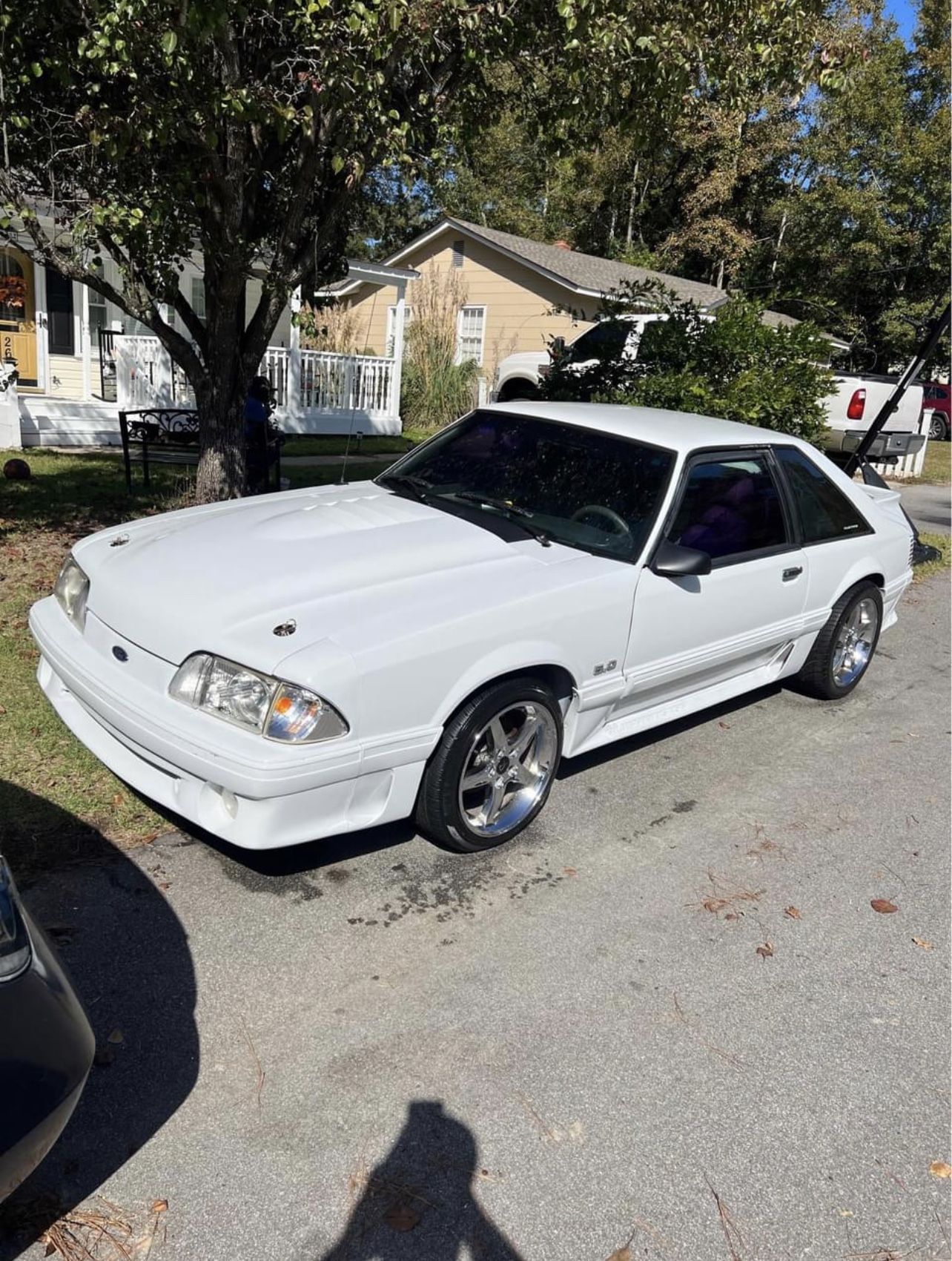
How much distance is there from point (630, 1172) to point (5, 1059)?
4.90 feet

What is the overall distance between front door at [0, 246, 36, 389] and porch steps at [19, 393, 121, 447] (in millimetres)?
2675

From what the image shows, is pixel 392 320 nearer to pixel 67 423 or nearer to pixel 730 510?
pixel 67 423

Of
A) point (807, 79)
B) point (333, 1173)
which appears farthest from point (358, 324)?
point (333, 1173)

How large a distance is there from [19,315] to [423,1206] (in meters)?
15.9

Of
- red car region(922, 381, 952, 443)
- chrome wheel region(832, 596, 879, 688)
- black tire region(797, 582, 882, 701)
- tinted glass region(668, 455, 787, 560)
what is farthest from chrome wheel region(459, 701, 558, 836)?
red car region(922, 381, 952, 443)

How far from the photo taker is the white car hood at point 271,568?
3.18 m

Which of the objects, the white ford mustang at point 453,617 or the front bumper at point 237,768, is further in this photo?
the white ford mustang at point 453,617

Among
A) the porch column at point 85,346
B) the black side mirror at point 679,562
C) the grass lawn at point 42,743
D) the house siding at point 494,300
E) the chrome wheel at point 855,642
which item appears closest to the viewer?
the grass lawn at point 42,743

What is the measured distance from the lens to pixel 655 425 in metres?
4.64

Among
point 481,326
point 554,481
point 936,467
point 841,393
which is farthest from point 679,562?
point 481,326

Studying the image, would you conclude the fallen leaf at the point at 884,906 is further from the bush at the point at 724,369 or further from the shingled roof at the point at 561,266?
the shingled roof at the point at 561,266

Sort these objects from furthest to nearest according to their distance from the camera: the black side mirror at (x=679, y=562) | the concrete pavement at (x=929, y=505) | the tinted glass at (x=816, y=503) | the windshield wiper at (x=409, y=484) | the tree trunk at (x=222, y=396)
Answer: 1. the concrete pavement at (x=929, y=505)
2. the tree trunk at (x=222, y=396)
3. the tinted glass at (x=816, y=503)
4. the windshield wiper at (x=409, y=484)
5. the black side mirror at (x=679, y=562)

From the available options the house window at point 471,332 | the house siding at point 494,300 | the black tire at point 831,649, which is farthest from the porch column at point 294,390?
the black tire at point 831,649

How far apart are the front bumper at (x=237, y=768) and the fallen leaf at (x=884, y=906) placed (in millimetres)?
1848
